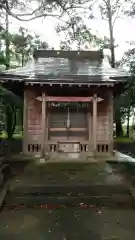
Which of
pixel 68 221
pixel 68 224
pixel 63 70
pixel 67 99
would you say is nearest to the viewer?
pixel 68 224

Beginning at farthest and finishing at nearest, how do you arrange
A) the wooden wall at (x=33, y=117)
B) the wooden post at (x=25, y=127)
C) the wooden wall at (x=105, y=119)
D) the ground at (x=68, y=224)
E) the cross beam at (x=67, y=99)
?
the wooden wall at (x=105, y=119), the wooden wall at (x=33, y=117), the wooden post at (x=25, y=127), the cross beam at (x=67, y=99), the ground at (x=68, y=224)

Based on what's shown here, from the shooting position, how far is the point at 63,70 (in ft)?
50.1

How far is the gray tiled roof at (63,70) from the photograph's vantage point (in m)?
13.8

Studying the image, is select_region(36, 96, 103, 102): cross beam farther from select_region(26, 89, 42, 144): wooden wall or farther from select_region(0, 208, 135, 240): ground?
select_region(0, 208, 135, 240): ground

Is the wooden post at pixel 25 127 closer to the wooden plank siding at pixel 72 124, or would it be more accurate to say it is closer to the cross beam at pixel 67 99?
the wooden plank siding at pixel 72 124

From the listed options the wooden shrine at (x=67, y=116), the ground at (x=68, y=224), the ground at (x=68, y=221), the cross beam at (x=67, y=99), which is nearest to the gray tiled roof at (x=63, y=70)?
the wooden shrine at (x=67, y=116)

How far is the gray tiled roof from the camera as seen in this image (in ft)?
45.2

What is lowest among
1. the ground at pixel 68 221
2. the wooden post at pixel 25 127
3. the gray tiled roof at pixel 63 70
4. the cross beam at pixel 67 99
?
the ground at pixel 68 221

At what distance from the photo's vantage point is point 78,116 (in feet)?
47.1

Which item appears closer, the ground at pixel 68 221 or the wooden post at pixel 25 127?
the ground at pixel 68 221

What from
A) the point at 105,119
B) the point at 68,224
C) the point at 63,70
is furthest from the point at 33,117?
A: the point at 68,224

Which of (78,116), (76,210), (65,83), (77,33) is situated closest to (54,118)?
(78,116)

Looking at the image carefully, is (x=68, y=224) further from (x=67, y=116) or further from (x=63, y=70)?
A: (x=63, y=70)

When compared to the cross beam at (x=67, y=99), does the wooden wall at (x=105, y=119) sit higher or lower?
lower
